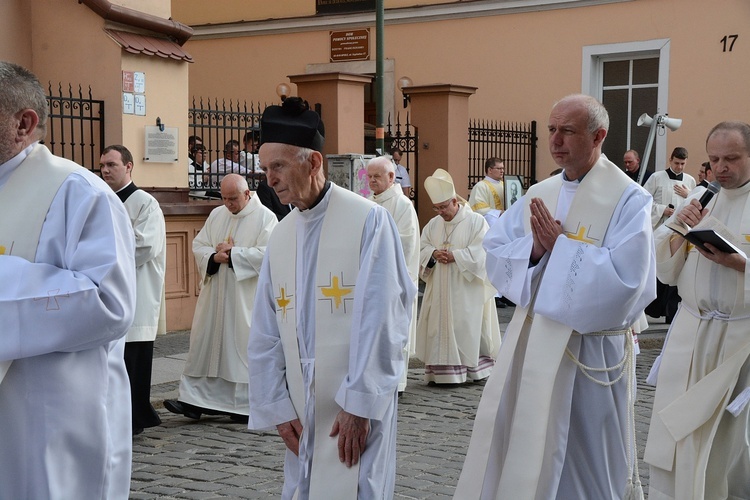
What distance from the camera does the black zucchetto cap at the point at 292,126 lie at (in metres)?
4.04

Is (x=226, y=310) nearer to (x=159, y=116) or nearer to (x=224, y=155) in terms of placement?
(x=159, y=116)

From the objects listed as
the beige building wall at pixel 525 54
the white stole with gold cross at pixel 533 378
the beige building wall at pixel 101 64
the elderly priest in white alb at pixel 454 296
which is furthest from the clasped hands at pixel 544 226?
the beige building wall at pixel 525 54

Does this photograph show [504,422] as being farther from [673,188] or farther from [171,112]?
[673,188]

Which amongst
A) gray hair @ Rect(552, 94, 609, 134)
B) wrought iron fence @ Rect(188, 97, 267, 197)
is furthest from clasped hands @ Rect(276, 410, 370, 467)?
wrought iron fence @ Rect(188, 97, 267, 197)

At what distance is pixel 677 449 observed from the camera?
5547mm

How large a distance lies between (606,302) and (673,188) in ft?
34.9

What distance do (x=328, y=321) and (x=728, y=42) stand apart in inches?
637

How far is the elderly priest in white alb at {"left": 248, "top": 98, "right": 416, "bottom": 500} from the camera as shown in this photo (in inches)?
155

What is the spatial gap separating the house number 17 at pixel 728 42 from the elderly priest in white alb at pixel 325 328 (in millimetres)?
15827

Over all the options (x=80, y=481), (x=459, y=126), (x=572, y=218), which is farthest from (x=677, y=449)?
(x=459, y=126)

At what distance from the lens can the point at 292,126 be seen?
405cm

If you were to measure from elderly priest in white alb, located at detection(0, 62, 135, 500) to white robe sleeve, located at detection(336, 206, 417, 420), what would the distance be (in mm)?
894

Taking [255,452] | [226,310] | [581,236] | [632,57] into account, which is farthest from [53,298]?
[632,57]

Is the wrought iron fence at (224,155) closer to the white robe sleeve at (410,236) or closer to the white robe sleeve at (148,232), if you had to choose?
the white robe sleeve at (410,236)
